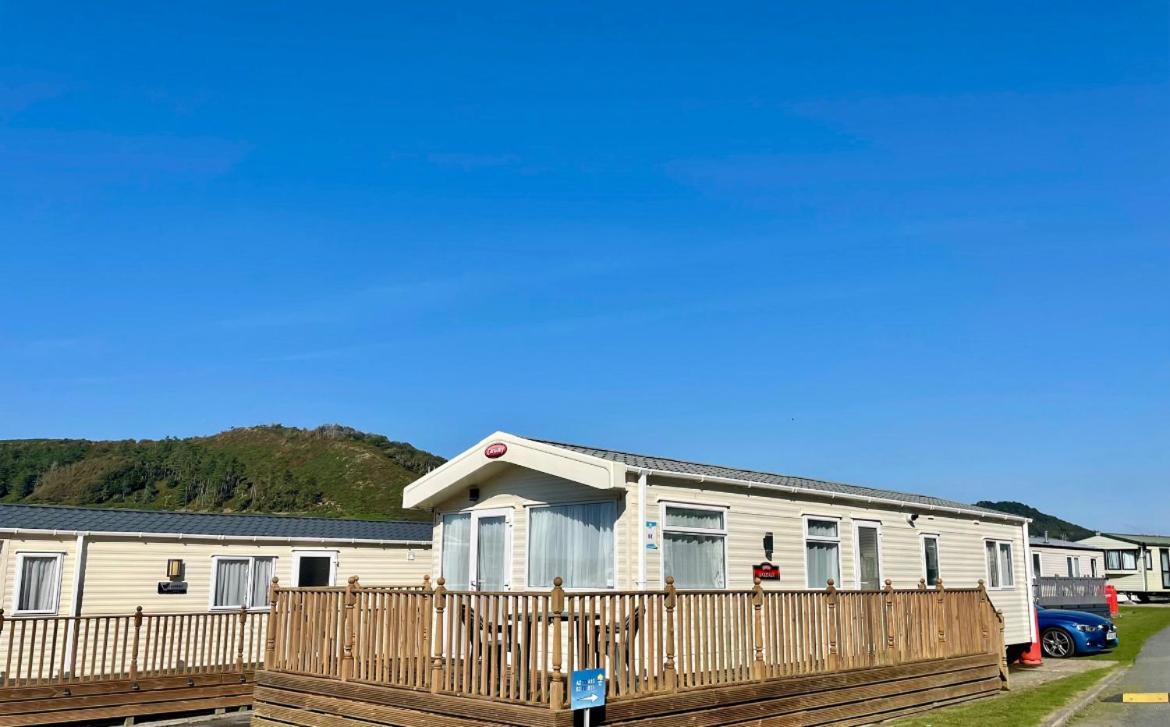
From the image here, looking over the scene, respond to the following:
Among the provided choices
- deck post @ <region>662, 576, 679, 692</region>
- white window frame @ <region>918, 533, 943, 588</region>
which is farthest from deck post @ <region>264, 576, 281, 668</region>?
white window frame @ <region>918, 533, 943, 588</region>

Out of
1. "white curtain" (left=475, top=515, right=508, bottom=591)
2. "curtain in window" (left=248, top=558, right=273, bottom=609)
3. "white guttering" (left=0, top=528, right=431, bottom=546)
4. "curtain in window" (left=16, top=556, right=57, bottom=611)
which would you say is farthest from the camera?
"curtain in window" (left=248, top=558, right=273, bottom=609)

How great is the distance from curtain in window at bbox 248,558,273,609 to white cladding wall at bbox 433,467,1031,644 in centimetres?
526

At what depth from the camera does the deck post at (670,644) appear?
376 inches

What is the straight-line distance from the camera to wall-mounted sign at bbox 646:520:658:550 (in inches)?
459

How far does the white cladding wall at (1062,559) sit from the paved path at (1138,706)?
51.1ft

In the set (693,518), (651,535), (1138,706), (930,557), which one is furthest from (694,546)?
Result: (930,557)

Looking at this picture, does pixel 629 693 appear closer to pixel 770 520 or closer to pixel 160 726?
pixel 770 520

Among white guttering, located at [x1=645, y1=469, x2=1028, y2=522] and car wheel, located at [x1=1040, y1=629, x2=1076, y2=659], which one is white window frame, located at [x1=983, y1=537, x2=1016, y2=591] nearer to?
white guttering, located at [x1=645, y1=469, x2=1028, y2=522]

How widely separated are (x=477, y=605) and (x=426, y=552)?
36.4 feet

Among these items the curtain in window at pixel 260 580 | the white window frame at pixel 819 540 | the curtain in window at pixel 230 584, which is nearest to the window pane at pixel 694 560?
the white window frame at pixel 819 540

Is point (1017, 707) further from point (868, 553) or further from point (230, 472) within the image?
point (230, 472)

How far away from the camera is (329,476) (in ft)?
262

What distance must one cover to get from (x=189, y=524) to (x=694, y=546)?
10325mm

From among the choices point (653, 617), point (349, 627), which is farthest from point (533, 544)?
point (653, 617)
